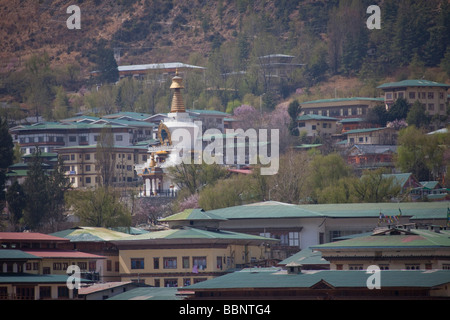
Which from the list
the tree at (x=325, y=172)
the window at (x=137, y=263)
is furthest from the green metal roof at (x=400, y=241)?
the tree at (x=325, y=172)

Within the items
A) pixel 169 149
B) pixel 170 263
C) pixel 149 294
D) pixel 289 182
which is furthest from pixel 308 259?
pixel 169 149

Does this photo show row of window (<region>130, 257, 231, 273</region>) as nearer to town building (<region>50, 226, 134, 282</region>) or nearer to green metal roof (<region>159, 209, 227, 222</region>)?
town building (<region>50, 226, 134, 282</region>)

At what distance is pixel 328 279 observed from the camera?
6994cm

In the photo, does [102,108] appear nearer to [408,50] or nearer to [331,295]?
[408,50]

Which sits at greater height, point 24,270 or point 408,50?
point 408,50

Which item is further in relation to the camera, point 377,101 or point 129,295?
point 377,101

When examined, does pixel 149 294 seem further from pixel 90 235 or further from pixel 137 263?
pixel 90 235

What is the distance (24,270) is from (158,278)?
11.8 m

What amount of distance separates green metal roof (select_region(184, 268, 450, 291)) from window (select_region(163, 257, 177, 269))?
1322cm

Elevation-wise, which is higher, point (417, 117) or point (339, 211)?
point (417, 117)

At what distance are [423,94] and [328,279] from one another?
9621cm

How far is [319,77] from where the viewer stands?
638 feet

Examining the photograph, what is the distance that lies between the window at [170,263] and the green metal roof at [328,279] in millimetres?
13221
